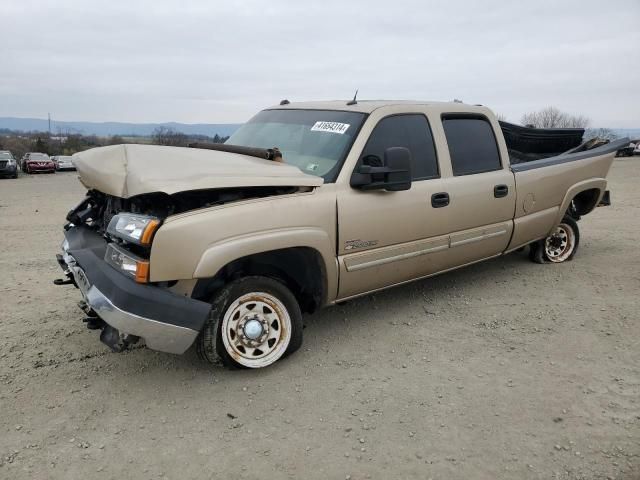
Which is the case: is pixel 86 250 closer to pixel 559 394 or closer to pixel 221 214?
pixel 221 214

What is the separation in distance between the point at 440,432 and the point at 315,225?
1.56 m

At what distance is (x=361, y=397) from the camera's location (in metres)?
3.36

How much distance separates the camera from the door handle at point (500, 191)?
4996 mm

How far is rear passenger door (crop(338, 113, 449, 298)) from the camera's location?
12.9ft

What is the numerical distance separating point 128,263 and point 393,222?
1996 millimetres

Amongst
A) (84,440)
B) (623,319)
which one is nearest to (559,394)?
(623,319)

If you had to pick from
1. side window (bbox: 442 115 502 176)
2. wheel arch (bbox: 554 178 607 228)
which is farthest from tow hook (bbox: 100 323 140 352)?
wheel arch (bbox: 554 178 607 228)

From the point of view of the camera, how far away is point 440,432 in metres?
2.98

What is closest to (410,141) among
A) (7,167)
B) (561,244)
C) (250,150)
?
(250,150)

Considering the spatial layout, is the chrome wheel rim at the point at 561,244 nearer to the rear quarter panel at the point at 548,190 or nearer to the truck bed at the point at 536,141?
the rear quarter panel at the point at 548,190

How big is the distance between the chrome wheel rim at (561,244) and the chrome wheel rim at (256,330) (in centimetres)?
398

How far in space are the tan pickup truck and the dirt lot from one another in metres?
0.38

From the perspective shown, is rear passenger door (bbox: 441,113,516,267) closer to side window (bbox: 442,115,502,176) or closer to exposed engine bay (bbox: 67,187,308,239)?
side window (bbox: 442,115,502,176)

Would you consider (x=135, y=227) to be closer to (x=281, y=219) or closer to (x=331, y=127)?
(x=281, y=219)
